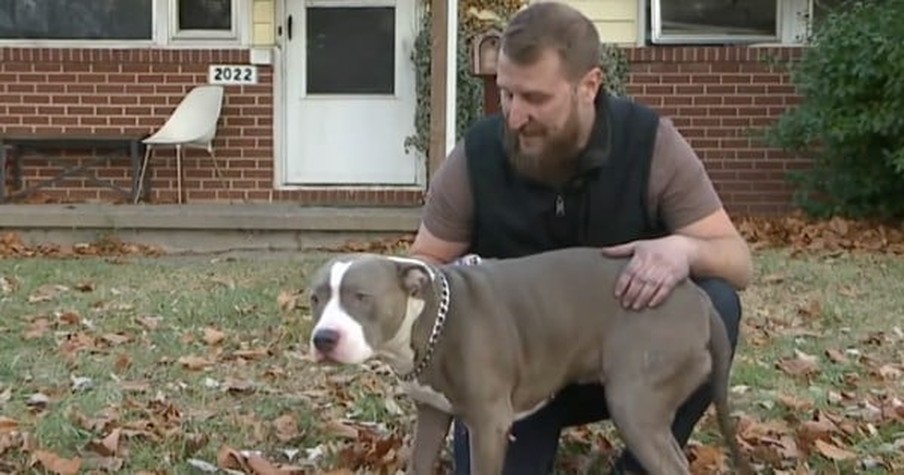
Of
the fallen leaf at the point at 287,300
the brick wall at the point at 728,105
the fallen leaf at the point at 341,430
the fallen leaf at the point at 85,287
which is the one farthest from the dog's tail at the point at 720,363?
the brick wall at the point at 728,105

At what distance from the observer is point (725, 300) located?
3746 millimetres

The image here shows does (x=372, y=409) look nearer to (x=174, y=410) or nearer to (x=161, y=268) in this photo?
(x=174, y=410)

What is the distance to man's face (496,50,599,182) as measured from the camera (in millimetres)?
3422

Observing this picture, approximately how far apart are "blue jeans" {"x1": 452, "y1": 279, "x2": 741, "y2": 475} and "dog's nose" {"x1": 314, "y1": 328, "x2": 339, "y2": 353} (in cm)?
76

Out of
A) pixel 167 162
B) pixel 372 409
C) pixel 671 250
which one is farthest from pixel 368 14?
pixel 671 250

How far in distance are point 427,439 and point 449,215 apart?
1.93ft

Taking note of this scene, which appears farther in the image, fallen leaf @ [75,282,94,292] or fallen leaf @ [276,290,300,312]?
fallen leaf @ [75,282,94,292]

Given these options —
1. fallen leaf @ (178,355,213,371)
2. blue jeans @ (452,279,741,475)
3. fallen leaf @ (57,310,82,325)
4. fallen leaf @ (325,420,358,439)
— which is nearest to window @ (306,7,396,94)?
fallen leaf @ (57,310,82,325)

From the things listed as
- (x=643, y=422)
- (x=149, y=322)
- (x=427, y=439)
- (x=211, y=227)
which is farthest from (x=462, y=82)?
(x=643, y=422)

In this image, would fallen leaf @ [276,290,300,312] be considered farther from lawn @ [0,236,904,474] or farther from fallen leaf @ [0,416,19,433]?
fallen leaf @ [0,416,19,433]

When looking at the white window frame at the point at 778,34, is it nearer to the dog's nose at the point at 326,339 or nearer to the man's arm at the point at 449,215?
the man's arm at the point at 449,215

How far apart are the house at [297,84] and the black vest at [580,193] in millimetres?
7192

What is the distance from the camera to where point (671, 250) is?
11.6ft

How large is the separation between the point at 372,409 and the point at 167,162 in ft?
21.9
